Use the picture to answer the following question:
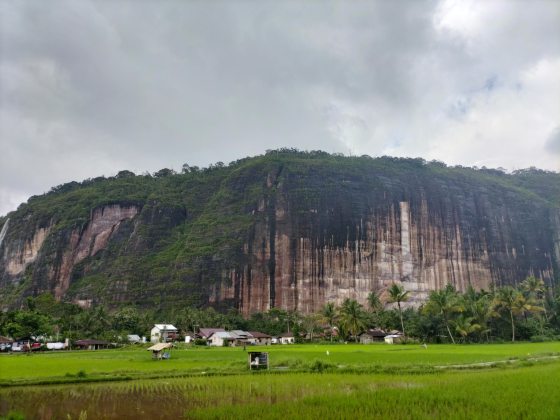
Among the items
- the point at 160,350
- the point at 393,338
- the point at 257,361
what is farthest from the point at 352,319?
the point at 257,361

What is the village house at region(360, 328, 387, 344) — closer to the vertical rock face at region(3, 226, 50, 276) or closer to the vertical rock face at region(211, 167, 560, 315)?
the vertical rock face at region(211, 167, 560, 315)

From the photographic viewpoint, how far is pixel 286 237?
4043 inches

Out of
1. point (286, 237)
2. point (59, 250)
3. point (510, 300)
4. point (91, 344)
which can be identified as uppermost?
point (286, 237)

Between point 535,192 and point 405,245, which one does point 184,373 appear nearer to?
point 405,245

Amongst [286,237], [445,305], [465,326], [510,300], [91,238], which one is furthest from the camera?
[91,238]

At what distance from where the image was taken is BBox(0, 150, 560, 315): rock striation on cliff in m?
100

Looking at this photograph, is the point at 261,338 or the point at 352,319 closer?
the point at 352,319

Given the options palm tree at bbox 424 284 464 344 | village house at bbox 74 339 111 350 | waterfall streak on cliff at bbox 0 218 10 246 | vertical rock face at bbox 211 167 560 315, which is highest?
waterfall streak on cliff at bbox 0 218 10 246

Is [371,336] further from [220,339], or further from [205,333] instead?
[205,333]

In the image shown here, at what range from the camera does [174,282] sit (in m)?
102

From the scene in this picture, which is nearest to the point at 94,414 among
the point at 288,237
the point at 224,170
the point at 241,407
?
the point at 241,407

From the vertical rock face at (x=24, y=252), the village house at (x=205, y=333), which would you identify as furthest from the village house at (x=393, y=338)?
the vertical rock face at (x=24, y=252)

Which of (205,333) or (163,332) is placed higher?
(163,332)

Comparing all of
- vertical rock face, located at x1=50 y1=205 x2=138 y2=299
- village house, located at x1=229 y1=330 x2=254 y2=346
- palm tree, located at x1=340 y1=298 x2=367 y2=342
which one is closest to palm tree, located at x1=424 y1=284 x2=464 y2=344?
palm tree, located at x1=340 y1=298 x2=367 y2=342
